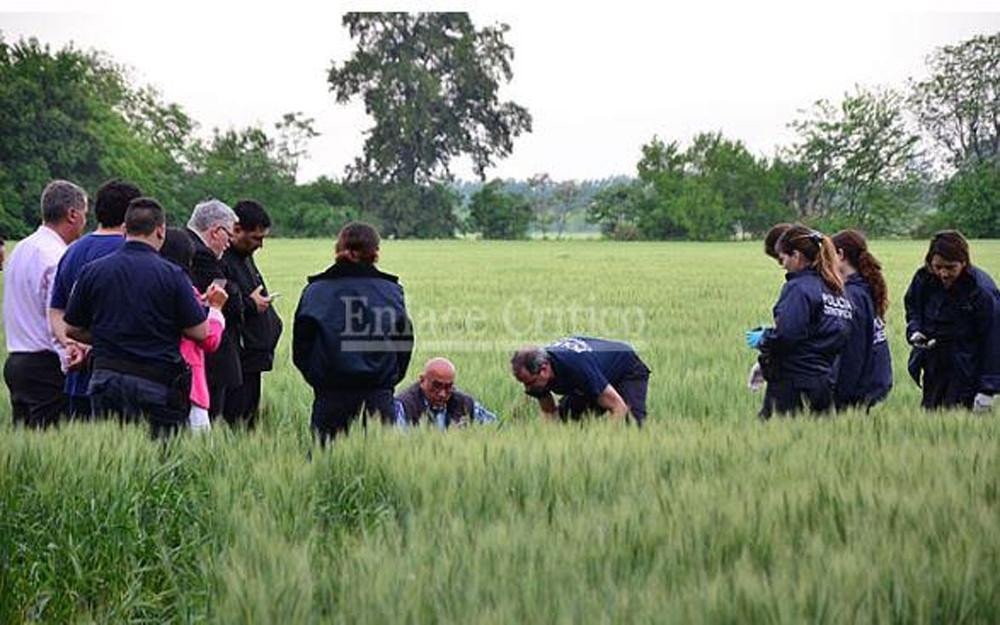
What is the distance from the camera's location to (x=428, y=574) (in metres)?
3.23

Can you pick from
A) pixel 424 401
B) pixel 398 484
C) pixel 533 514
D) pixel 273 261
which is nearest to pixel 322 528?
pixel 398 484

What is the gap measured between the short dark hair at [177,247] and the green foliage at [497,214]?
226 ft

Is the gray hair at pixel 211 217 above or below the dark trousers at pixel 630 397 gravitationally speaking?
above

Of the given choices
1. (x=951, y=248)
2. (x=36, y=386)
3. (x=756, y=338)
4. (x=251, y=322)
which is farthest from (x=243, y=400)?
(x=951, y=248)

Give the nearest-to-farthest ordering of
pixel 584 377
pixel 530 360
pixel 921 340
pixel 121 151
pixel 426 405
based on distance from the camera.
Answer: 1. pixel 530 360
2. pixel 584 377
3. pixel 921 340
4. pixel 426 405
5. pixel 121 151

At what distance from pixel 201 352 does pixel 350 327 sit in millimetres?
910

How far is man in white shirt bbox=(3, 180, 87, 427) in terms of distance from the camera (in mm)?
6121

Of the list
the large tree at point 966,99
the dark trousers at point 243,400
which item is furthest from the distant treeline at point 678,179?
the dark trousers at point 243,400

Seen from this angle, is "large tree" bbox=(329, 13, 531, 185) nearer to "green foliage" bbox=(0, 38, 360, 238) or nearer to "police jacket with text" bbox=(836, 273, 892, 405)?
"green foliage" bbox=(0, 38, 360, 238)

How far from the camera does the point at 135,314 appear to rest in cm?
550

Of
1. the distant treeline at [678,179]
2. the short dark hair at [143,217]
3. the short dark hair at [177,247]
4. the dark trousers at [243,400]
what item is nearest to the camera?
the short dark hair at [143,217]

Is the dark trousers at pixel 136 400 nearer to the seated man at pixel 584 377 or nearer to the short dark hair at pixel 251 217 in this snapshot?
the short dark hair at pixel 251 217

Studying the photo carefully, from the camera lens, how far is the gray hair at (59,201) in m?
6.16

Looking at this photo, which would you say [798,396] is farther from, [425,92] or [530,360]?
[425,92]
